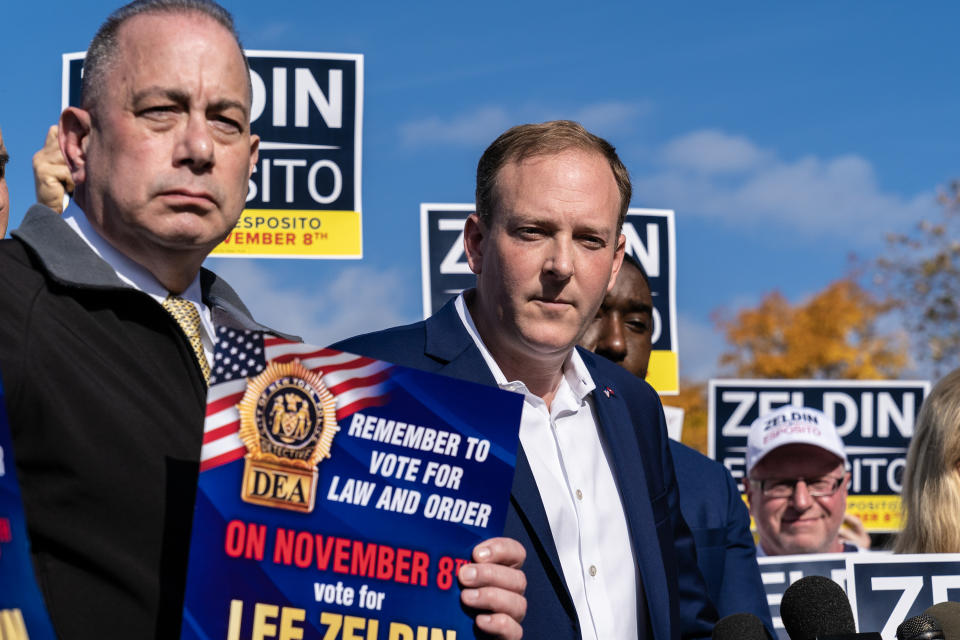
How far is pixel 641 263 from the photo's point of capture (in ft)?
25.2

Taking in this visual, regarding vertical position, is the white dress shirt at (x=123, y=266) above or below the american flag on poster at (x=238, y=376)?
above

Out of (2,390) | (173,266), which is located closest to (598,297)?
(173,266)

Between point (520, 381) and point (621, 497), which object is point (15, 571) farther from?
point (621, 497)

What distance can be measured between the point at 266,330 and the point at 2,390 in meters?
0.72

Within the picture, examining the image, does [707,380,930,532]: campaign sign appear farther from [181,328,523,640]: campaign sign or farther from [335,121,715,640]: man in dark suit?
[181,328,523,640]: campaign sign

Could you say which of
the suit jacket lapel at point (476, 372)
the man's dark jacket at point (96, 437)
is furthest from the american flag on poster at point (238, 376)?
the suit jacket lapel at point (476, 372)

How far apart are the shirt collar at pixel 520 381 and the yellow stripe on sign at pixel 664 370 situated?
412 centimetres

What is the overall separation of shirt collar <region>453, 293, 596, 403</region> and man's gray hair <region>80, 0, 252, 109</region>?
1.09 m

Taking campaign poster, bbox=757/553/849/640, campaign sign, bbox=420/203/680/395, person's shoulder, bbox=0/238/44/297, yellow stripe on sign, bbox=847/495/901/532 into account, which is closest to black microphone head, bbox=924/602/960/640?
person's shoulder, bbox=0/238/44/297

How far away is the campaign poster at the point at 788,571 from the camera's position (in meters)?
5.32

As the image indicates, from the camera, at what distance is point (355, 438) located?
7.55ft

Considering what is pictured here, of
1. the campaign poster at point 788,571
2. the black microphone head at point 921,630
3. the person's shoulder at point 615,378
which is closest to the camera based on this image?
the black microphone head at point 921,630

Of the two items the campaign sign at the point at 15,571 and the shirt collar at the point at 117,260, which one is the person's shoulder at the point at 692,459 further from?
the campaign sign at the point at 15,571

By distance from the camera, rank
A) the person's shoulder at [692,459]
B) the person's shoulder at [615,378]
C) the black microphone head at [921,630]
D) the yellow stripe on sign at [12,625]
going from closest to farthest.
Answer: the yellow stripe on sign at [12,625]
the black microphone head at [921,630]
the person's shoulder at [615,378]
the person's shoulder at [692,459]
